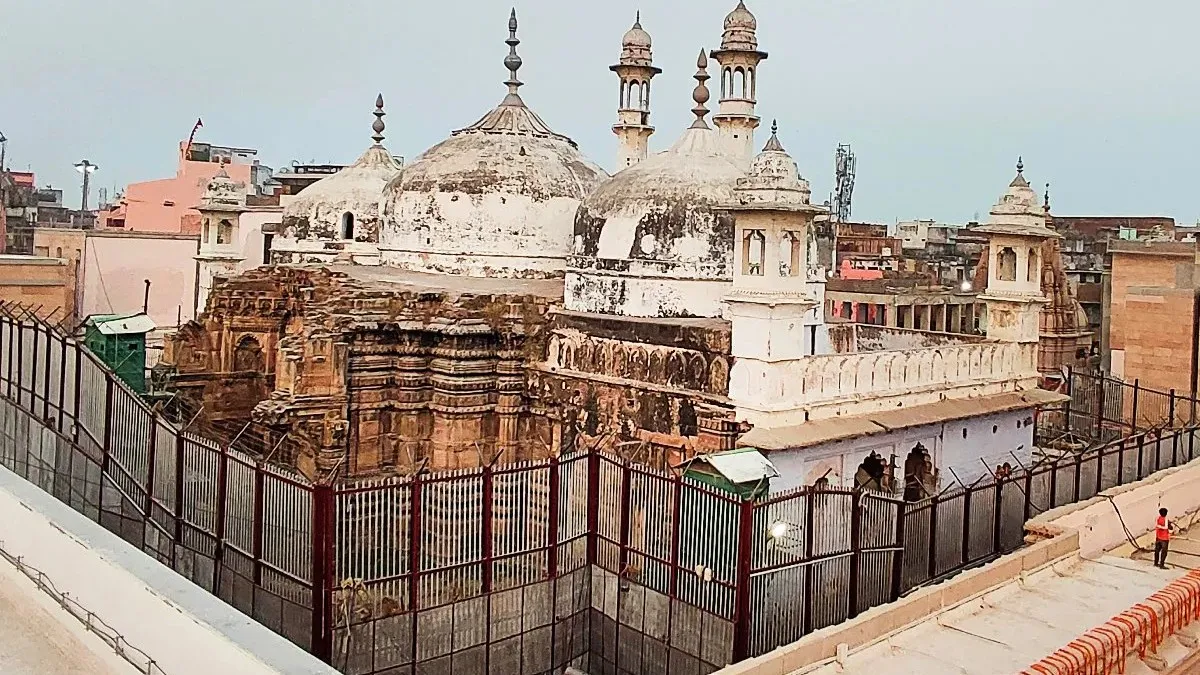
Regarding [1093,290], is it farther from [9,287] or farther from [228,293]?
[9,287]

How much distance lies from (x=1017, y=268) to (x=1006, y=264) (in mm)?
201

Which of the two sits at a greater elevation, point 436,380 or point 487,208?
point 487,208

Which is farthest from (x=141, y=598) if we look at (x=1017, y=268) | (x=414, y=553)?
(x=1017, y=268)

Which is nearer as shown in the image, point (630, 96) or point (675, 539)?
point (675, 539)

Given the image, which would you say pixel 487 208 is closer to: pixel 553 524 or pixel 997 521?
pixel 553 524

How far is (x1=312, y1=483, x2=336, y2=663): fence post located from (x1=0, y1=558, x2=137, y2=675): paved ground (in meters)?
1.52

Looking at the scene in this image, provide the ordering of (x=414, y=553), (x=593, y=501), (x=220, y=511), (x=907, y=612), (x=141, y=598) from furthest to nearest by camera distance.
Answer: (x=593, y=501) → (x=220, y=511) → (x=414, y=553) → (x=907, y=612) → (x=141, y=598)

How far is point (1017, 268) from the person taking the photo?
14961mm

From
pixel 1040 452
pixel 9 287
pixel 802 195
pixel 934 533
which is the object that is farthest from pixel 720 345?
pixel 9 287

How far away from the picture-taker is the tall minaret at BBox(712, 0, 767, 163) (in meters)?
19.2

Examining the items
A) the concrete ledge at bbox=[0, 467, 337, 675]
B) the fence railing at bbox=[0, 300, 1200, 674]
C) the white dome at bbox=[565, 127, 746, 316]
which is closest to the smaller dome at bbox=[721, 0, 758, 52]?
the white dome at bbox=[565, 127, 746, 316]

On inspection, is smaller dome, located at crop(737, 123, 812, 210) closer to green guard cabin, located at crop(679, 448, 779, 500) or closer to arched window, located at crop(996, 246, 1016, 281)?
green guard cabin, located at crop(679, 448, 779, 500)

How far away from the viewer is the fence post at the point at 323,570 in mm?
7805

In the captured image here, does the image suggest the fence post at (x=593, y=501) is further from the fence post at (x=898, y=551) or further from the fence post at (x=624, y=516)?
the fence post at (x=898, y=551)
